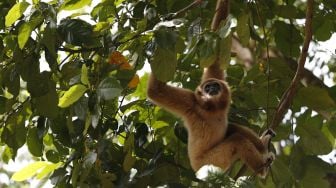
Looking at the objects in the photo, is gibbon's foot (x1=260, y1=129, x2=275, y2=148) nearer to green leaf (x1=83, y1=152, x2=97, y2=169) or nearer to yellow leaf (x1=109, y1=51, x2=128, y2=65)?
yellow leaf (x1=109, y1=51, x2=128, y2=65)

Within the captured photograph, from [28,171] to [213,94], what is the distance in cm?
179

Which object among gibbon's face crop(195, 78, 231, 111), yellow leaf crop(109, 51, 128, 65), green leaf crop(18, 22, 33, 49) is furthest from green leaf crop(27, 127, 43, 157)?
gibbon's face crop(195, 78, 231, 111)

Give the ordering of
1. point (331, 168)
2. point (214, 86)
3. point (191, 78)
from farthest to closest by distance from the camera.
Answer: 1. point (191, 78)
2. point (214, 86)
3. point (331, 168)

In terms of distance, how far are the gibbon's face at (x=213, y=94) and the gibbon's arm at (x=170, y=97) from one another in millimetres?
108

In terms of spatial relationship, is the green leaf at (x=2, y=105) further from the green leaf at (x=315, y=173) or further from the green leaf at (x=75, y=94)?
the green leaf at (x=315, y=173)

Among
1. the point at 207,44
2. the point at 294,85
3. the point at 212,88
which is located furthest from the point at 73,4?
the point at 294,85

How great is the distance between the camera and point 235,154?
556 cm

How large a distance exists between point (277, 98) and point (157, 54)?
5.86 ft

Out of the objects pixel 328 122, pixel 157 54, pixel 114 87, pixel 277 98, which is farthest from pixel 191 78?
pixel 114 87

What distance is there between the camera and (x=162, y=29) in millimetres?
3746

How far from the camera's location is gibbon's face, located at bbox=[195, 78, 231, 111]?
212 inches

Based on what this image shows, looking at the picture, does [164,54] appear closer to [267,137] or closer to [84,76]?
[84,76]

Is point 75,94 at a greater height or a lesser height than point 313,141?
greater

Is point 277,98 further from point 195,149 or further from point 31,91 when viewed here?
point 31,91
